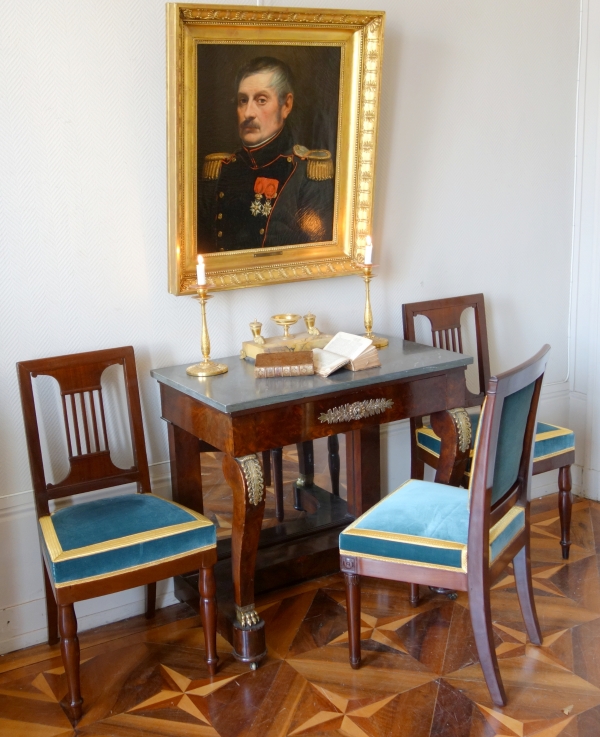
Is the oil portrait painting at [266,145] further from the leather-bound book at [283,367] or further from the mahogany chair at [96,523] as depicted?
the mahogany chair at [96,523]

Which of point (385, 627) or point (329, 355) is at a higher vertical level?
point (329, 355)

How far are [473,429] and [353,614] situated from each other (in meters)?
1.17

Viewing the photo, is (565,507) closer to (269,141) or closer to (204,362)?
(204,362)

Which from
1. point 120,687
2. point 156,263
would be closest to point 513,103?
point 156,263

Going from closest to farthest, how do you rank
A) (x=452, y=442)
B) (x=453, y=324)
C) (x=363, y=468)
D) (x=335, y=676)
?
(x=335, y=676)
(x=452, y=442)
(x=363, y=468)
(x=453, y=324)

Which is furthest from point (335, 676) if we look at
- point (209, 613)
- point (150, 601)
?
point (150, 601)

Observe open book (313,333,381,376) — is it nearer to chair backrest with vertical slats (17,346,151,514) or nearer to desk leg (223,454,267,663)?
desk leg (223,454,267,663)

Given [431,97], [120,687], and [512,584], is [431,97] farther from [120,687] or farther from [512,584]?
[120,687]

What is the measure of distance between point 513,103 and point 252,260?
163cm

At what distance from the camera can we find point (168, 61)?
287 centimetres

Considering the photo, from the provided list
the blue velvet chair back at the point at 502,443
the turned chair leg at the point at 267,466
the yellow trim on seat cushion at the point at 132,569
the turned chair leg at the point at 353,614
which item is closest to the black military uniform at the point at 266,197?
the turned chair leg at the point at 267,466

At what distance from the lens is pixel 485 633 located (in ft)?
8.13

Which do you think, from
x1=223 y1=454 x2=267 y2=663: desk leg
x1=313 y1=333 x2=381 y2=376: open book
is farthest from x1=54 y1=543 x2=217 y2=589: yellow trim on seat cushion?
x1=313 y1=333 x2=381 y2=376: open book

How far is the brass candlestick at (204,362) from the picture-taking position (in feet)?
9.73
